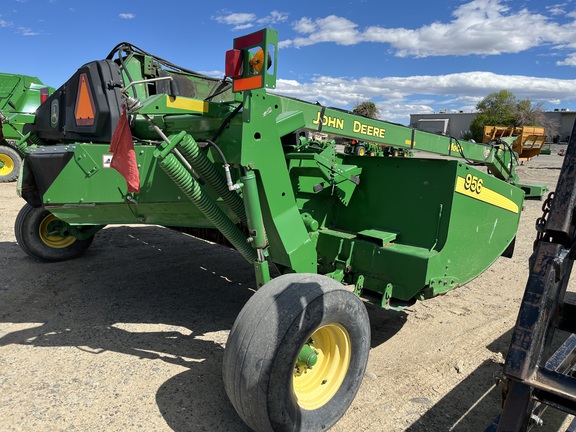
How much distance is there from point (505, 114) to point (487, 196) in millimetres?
49907

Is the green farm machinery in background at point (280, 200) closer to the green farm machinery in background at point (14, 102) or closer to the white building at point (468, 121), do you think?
the green farm machinery in background at point (14, 102)

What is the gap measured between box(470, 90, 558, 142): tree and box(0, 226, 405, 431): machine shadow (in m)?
42.0

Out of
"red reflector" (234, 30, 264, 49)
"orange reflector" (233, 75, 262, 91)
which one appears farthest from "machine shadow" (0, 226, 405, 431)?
"red reflector" (234, 30, 264, 49)

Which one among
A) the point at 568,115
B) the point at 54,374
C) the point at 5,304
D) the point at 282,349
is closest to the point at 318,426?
the point at 282,349

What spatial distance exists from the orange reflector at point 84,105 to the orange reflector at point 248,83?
5.60 ft

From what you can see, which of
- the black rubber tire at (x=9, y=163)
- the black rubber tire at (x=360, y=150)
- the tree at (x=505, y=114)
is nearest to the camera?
the black rubber tire at (x=360, y=150)

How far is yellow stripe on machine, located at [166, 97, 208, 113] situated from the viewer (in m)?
2.87

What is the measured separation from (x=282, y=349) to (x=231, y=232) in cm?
111

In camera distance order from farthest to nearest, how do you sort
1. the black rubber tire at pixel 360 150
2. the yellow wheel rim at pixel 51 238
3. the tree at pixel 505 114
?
the tree at pixel 505 114 < the black rubber tire at pixel 360 150 < the yellow wheel rim at pixel 51 238

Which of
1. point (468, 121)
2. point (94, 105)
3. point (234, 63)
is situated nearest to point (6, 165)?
point (94, 105)

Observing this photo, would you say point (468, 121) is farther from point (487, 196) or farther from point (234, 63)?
point (234, 63)

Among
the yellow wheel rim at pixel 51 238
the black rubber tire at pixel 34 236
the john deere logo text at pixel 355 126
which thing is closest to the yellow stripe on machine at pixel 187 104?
the john deere logo text at pixel 355 126

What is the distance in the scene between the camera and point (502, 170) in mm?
5496

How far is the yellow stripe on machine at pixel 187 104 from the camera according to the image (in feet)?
9.41
